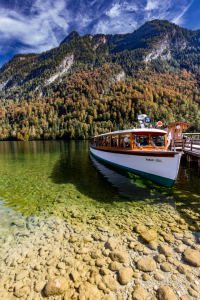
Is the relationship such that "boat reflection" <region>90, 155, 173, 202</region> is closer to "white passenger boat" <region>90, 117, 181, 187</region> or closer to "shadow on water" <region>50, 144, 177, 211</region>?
"shadow on water" <region>50, 144, 177, 211</region>

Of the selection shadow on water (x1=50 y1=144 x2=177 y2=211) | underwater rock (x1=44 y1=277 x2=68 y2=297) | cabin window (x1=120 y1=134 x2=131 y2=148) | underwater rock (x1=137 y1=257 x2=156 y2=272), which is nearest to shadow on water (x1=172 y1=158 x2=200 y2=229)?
shadow on water (x1=50 y1=144 x2=177 y2=211)

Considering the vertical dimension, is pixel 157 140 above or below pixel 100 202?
above

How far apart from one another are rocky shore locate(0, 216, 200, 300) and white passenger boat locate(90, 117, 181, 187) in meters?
4.57

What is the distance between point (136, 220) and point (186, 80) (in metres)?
237

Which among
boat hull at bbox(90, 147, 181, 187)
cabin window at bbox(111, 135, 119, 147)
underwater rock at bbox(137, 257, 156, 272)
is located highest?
cabin window at bbox(111, 135, 119, 147)

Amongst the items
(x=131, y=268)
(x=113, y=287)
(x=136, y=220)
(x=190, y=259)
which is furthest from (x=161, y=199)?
(x=113, y=287)

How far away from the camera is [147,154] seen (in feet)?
36.9

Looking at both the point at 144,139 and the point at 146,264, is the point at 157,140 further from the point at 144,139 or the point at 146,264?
the point at 146,264

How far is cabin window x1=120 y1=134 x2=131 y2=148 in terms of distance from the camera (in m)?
13.4

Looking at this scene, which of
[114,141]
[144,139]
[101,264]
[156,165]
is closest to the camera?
[101,264]

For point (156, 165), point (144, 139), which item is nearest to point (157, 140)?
point (144, 139)

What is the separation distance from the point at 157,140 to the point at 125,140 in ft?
9.72

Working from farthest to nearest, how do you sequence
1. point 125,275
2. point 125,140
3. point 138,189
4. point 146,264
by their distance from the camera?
point 125,140, point 138,189, point 146,264, point 125,275

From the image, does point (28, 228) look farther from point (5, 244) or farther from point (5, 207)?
point (5, 207)
